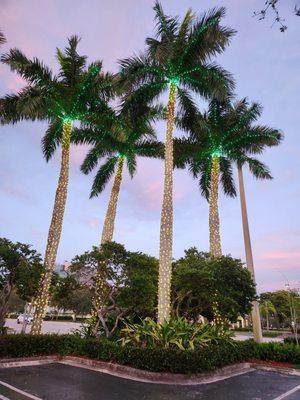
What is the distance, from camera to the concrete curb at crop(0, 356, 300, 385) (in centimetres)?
1121

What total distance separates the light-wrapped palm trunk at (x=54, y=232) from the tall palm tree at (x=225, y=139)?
7853 mm

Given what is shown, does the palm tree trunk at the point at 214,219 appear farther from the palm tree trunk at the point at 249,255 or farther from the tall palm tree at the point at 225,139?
the palm tree trunk at the point at 249,255

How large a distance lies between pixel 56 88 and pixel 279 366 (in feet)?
58.3

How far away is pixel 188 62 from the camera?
18.7 meters

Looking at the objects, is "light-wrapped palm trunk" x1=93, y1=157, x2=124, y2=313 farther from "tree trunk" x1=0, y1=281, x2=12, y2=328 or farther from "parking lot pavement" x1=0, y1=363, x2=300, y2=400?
"parking lot pavement" x1=0, y1=363, x2=300, y2=400

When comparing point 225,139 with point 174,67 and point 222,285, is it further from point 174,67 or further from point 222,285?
point 222,285

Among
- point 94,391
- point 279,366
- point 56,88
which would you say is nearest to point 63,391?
point 94,391

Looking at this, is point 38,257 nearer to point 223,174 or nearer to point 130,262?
point 130,262

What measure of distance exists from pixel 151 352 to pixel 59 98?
1405 centimetres

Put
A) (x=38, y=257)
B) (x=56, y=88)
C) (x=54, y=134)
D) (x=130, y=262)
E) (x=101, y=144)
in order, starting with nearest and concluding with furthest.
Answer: (x=38, y=257) → (x=130, y=262) → (x=56, y=88) → (x=54, y=134) → (x=101, y=144)

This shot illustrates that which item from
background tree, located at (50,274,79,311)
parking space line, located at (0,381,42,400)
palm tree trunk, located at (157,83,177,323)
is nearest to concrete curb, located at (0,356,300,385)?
parking space line, located at (0,381,42,400)

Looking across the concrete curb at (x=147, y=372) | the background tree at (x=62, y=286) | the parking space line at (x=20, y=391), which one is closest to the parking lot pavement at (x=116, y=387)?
the parking space line at (x=20, y=391)

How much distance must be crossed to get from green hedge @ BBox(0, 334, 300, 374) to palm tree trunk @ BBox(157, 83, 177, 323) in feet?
8.94

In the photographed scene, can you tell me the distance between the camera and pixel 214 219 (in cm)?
2192
